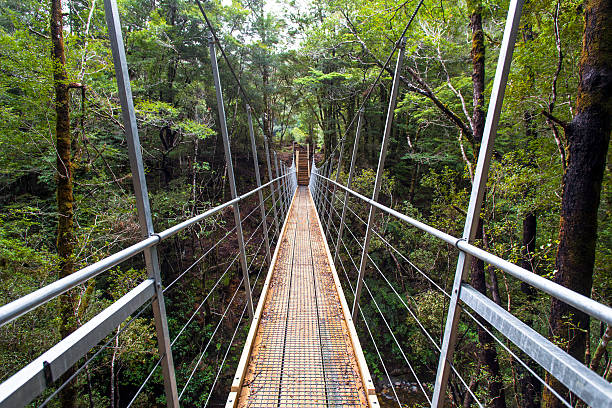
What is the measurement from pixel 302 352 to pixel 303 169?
598 inches

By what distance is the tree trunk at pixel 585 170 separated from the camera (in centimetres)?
217

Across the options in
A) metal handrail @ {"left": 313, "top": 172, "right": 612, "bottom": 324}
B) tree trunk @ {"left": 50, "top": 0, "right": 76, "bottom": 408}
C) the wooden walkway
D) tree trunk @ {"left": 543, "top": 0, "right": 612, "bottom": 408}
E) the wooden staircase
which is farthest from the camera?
the wooden staircase

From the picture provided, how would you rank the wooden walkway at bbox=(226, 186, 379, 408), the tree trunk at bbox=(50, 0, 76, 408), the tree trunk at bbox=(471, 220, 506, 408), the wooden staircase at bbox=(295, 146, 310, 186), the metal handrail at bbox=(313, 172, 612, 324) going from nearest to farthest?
1. the metal handrail at bbox=(313, 172, 612, 324)
2. the wooden walkway at bbox=(226, 186, 379, 408)
3. the tree trunk at bbox=(50, 0, 76, 408)
4. the tree trunk at bbox=(471, 220, 506, 408)
5. the wooden staircase at bbox=(295, 146, 310, 186)

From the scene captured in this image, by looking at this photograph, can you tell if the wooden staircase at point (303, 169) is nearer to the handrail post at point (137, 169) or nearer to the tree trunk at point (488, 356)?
the tree trunk at point (488, 356)

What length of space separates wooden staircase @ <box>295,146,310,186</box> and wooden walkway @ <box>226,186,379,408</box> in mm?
13021

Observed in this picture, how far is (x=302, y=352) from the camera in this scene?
64.2 inches

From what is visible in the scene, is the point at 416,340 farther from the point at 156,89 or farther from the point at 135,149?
the point at 156,89

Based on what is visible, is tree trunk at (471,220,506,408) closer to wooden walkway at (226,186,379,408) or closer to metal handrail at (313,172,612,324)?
wooden walkway at (226,186,379,408)

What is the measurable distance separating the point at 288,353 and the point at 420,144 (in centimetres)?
820

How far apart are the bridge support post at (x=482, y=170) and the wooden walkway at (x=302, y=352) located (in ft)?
2.05

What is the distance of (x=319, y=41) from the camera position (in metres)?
8.90

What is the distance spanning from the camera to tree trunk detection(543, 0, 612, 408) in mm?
2166

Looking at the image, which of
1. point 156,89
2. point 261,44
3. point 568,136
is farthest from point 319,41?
point 568,136

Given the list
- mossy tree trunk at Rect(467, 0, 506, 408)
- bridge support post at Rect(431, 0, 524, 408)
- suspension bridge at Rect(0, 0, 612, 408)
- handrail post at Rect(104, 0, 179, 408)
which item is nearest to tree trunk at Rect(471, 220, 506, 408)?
mossy tree trunk at Rect(467, 0, 506, 408)
